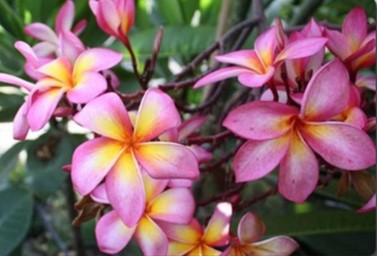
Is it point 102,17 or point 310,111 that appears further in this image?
point 102,17

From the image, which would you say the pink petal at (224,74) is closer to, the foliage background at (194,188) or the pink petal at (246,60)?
the pink petal at (246,60)

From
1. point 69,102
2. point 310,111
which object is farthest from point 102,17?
point 310,111

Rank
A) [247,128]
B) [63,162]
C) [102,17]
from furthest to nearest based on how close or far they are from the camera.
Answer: [63,162] → [102,17] → [247,128]

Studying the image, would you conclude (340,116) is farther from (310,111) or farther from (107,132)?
(107,132)

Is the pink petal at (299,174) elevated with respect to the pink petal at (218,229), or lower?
elevated

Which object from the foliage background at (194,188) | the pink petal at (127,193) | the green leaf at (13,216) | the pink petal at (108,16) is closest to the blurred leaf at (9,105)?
the foliage background at (194,188)

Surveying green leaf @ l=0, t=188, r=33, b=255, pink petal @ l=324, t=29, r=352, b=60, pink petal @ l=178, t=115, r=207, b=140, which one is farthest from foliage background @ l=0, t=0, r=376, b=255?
pink petal @ l=324, t=29, r=352, b=60
